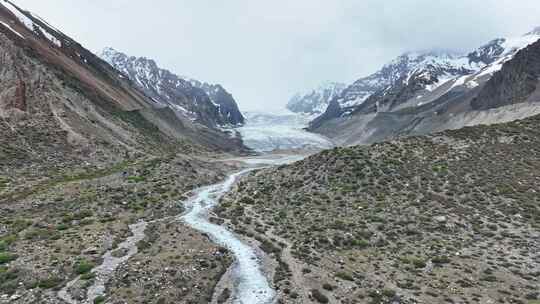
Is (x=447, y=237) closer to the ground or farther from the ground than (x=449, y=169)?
closer to the ground

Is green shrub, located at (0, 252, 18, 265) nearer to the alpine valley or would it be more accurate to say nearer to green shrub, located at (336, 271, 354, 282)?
the alpine valley

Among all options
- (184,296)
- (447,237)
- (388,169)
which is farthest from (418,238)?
(184,296)

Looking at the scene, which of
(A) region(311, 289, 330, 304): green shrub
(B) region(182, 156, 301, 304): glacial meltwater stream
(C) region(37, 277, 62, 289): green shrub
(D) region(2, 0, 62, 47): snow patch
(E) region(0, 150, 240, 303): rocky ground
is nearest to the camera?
(A) region(311, 289, 330, 304): green shrub

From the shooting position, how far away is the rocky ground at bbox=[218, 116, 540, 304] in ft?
97.9

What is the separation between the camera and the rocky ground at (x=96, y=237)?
2769 centimetres

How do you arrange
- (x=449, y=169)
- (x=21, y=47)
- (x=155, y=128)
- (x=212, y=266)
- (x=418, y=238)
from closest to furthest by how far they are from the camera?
→ (x=212, y=266), (x=418, y=238), (x=449, y=169), (x=21, y=47), (x=155, y=128)

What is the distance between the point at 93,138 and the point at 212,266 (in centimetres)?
5874

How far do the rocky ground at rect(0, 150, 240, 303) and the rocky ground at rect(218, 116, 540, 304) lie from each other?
604 centimetres

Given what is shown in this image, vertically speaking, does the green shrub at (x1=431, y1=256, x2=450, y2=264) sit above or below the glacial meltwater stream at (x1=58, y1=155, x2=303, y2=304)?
below

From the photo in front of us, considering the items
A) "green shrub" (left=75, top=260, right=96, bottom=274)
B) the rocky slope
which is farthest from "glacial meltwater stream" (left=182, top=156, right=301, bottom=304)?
"green shrub" (left=75, top=260, right=96, bottom=274)

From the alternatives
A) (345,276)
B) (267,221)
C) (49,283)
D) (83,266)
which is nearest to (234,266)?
(345,276)

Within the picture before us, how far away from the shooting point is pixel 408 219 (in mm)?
43344

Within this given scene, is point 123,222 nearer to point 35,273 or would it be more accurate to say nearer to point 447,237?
point 35,273

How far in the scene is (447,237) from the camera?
39.7 metres
